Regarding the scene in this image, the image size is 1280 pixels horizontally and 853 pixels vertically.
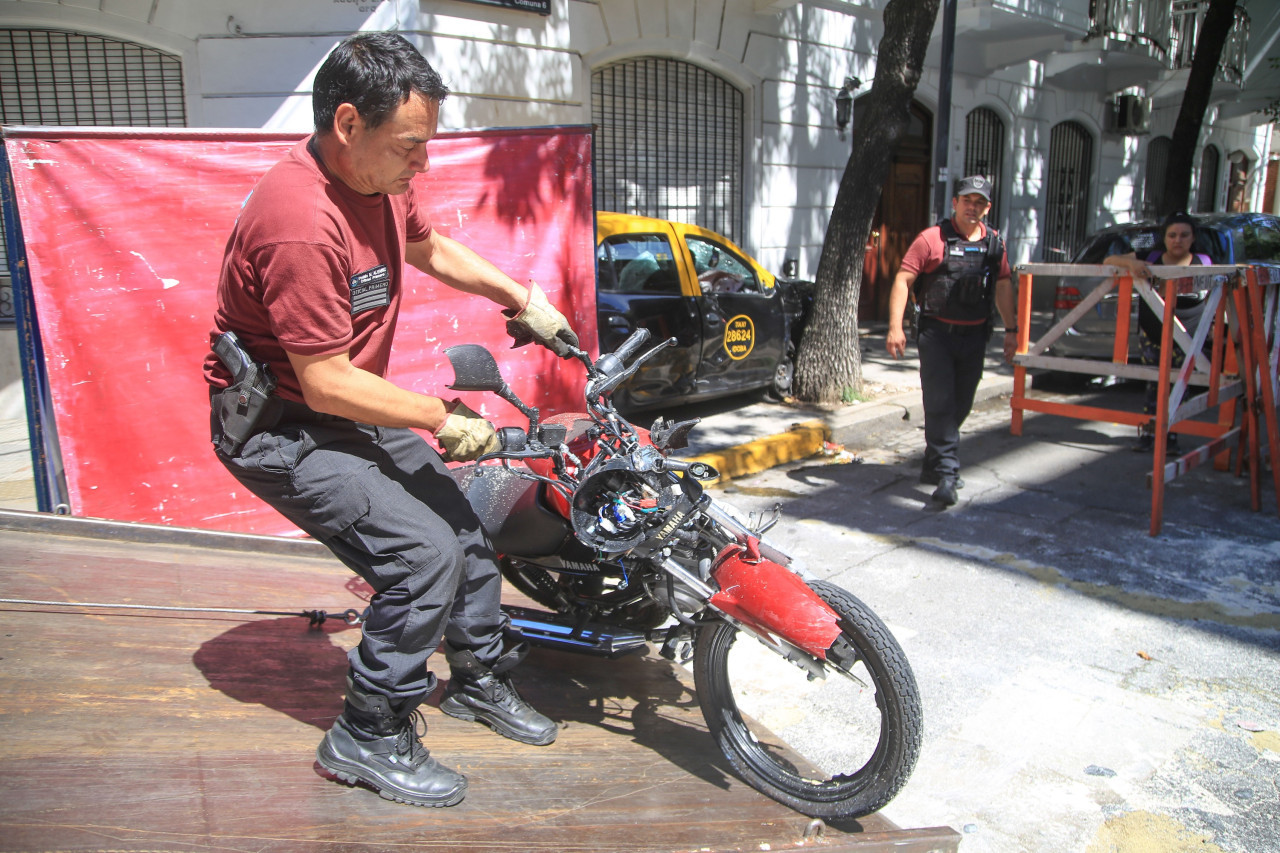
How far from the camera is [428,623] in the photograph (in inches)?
93.0

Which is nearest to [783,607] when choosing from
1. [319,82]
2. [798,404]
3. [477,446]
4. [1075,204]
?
[477,446]

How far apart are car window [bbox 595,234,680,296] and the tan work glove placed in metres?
4.73

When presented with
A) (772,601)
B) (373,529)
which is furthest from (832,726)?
(373,529)

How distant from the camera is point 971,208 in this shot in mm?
5566

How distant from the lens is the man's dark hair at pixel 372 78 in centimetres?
213

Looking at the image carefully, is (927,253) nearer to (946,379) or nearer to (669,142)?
(946,379)

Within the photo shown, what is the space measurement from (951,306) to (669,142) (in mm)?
6500

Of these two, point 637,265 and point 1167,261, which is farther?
point 637,265

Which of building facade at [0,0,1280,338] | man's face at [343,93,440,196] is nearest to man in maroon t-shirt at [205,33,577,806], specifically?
man's face at [343,93,440,196]

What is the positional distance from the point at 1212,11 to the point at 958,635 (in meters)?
12.3

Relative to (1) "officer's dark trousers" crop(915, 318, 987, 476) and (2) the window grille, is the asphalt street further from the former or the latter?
(2) the window grille

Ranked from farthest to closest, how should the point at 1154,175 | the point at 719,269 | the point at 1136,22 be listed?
the point at 1154,175 → the point at 1136,22 → the point at 719,269

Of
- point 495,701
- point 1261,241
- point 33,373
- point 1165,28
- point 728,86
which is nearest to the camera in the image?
point 495,701

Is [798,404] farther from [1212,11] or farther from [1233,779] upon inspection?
[1212,11]
